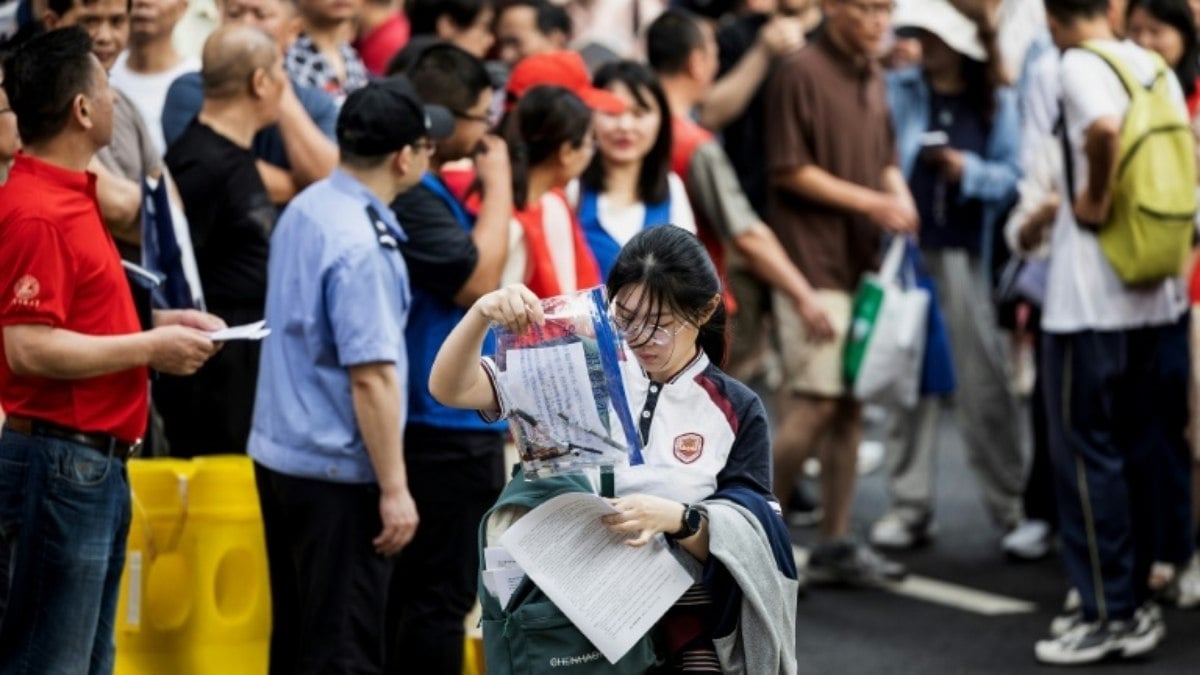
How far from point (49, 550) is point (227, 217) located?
1668 millimetres

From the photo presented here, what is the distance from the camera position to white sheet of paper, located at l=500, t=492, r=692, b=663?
410cm

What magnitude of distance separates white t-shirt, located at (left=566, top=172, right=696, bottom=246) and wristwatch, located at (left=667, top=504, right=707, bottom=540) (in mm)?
3119

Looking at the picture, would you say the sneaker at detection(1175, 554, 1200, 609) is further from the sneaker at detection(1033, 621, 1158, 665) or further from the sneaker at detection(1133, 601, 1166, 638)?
the sneaker at detection(1033, 621, 1158, 665)

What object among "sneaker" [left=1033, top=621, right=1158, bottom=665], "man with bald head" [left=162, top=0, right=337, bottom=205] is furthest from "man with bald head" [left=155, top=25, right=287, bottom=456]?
"sneaker" [left=1033, top=621, right=1158, bottom=665]

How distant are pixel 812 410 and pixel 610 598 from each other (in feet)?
14.7

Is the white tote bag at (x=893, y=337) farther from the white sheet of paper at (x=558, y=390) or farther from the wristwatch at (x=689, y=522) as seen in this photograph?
the white sheet of paper at (x=558, y=390)

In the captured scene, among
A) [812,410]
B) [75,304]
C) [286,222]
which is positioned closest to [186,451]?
[286,222]

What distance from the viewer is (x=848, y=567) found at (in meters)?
8.66

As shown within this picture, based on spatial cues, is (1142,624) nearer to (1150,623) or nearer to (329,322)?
(1150,623)

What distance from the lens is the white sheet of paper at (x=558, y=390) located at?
13.0 ft

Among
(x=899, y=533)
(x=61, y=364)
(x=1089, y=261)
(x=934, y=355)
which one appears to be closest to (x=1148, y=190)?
(x=1089, y=261)

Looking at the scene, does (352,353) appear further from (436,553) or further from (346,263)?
(436,553)

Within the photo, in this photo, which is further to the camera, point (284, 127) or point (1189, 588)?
point (1189, 588)

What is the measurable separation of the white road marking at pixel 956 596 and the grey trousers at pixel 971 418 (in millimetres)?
743
